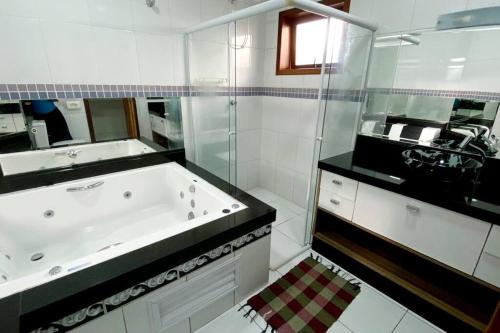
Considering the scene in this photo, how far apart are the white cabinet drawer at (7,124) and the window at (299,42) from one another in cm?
225

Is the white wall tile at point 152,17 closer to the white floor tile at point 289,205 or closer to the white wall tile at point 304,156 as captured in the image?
the white wall tile at point 304,156

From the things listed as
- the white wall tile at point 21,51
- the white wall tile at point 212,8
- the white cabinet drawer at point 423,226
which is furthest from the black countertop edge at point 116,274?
the white wall tile at point 212,8

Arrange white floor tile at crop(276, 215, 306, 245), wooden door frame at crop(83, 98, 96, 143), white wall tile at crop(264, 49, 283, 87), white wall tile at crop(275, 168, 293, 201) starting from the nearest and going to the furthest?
wooden door frame at crop(83, 98, 96, 143) → white floor tile at crop(276, 215, 306, 245) → white wall tile at crop(264, 49, 283, 87) → white wall tile at crop(275, 168, 293, 201)

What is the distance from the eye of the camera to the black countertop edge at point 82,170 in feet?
5.41

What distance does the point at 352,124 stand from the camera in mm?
→ 2059

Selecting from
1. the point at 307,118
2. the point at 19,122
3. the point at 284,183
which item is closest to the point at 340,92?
the point at 307,118

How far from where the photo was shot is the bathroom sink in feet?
4.54

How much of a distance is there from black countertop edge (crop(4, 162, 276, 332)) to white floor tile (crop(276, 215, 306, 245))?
91cm

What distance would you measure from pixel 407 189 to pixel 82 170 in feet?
7.54

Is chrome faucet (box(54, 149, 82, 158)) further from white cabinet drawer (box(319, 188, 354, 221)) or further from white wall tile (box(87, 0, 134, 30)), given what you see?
white cabinet drawer (box(319, 188, 354, 221))

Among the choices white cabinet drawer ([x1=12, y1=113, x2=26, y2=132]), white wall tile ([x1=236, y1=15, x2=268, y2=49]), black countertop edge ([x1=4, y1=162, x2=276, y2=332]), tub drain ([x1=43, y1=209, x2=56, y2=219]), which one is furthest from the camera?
white wall tile ([x1=236, y1=15, x2=268, y2=49])

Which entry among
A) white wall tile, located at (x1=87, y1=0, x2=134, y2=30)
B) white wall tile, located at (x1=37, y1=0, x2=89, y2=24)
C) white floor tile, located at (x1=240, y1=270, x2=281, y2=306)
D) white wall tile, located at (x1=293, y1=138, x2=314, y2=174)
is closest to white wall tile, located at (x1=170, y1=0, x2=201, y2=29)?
white wall tile, located at (x1=87, y1=0, x2=134, y2=30)

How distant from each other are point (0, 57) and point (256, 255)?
1.93 metres

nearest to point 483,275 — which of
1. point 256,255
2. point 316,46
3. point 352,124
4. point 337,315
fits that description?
point 337,315
